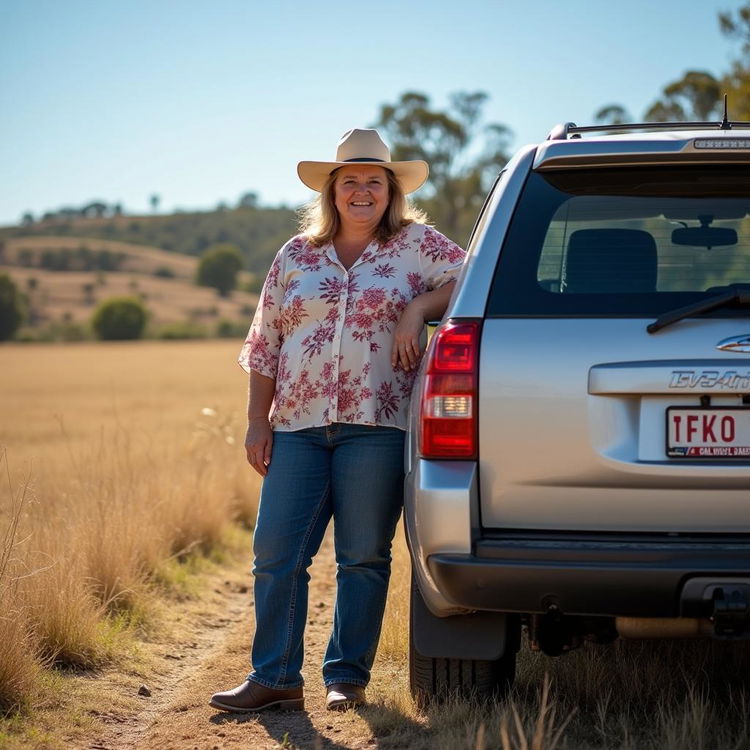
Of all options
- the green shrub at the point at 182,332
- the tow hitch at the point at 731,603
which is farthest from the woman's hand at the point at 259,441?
the green shrub at the point at 182,332

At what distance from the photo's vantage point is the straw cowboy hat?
14.8ft

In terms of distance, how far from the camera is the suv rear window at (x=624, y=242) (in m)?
3.23

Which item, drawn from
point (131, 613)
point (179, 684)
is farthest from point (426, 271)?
point (131, 613)

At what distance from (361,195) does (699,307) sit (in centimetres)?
170

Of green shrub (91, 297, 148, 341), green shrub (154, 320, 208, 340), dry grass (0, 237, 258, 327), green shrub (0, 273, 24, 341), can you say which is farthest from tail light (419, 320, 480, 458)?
dry grass (0, 237, 258, 327)

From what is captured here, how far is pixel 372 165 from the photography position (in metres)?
4.51

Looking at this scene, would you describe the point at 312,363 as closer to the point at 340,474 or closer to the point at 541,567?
the point at 340,474

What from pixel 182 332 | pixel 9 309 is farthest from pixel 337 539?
pixel 182 332

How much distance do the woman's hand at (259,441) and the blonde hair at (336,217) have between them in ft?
2.34

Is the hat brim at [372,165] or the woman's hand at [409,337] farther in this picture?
the hat brim at [372,165]

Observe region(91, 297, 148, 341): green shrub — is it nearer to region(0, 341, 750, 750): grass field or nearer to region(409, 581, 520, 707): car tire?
region(0, 341, 750, 750): grass field

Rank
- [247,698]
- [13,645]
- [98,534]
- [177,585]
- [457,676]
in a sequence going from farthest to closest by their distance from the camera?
[177,585]
[98,534]
[247,698]
[13,645]
[457,676]

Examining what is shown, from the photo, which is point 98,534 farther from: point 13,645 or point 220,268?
point 220,268

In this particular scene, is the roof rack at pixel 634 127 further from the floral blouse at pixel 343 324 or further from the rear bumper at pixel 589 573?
the rear bumper at pixel 589 573
